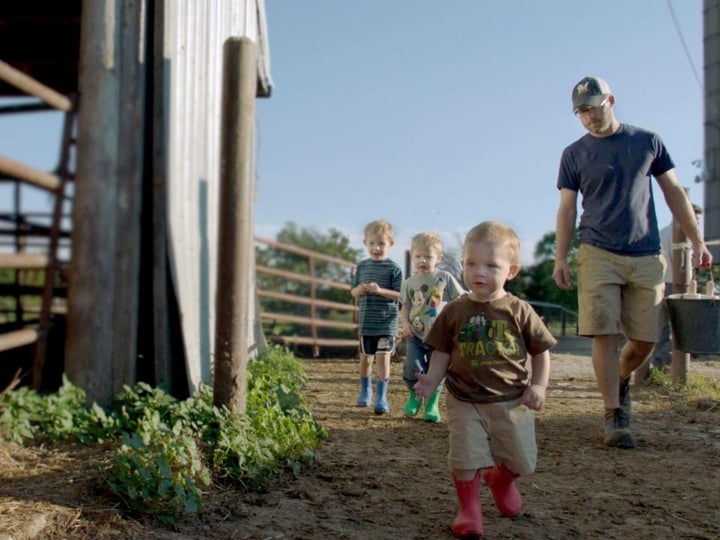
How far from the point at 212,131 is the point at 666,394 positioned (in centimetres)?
393

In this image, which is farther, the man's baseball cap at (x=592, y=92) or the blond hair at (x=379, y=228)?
the blond hair at (x=379, y=228)

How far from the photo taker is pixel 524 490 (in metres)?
3.02

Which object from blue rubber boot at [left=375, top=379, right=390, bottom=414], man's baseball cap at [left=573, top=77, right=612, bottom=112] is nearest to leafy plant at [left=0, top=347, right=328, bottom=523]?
blue rubber boot at [left=375, top=379, right=390, bottom=414]

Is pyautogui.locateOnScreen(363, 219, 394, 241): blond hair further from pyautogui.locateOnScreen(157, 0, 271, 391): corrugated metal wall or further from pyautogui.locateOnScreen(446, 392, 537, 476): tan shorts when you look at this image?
pyautogui.locateOnScreen(446, 392, 537, 476): tan shorts

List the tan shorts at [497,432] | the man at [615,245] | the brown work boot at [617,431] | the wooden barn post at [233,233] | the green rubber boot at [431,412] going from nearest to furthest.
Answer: the tan shorts at [497,432], the wooden barn post at [233,233], the brown work boot at [617,431], the man at [615,245], the green rubber boot at [431,412]

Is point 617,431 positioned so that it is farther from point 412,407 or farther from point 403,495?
point 403,495

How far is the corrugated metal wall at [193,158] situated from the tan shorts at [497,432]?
1923mm

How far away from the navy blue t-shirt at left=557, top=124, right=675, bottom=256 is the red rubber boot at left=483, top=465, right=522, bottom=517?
69.7 inches

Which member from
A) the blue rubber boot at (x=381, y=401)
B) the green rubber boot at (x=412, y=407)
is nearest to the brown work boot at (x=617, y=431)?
the green rubber boot at (x=412, y=407)

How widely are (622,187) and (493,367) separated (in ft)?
6.00

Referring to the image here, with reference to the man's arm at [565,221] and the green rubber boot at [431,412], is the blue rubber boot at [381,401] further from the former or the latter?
the man's arm at [565,221]

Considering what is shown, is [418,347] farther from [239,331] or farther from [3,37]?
[3,37]

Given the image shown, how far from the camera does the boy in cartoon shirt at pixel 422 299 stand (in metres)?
4.58

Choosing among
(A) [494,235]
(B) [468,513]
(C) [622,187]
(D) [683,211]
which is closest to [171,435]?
(B) [468,513]
